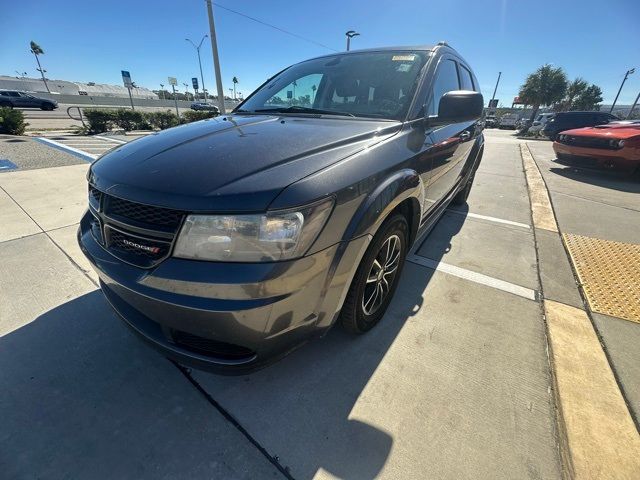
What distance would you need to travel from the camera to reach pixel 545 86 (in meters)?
34.2

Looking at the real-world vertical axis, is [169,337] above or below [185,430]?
above

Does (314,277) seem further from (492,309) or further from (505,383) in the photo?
(492,309)

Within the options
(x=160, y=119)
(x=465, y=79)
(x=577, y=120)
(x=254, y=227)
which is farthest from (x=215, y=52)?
(x=577, y=120)

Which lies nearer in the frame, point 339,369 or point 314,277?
point 314,277

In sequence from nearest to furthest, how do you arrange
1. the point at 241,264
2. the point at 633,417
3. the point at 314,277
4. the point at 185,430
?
the point at 241,264 → the point at 314,277 → the point at 185,430 → the point at 633,417

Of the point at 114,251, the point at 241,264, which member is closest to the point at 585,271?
the point at 241,264

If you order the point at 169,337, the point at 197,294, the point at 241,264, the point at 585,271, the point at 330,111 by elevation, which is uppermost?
the point at 330,111

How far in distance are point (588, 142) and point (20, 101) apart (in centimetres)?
3485

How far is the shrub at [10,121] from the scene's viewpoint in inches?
382

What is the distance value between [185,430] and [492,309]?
2179mm

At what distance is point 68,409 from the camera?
4.98ft

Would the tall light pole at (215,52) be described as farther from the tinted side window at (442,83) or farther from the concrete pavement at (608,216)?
the concrete pavement at (608,216)

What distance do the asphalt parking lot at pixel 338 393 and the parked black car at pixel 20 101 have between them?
30.6 metres

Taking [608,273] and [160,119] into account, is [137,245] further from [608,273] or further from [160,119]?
[160,119]
